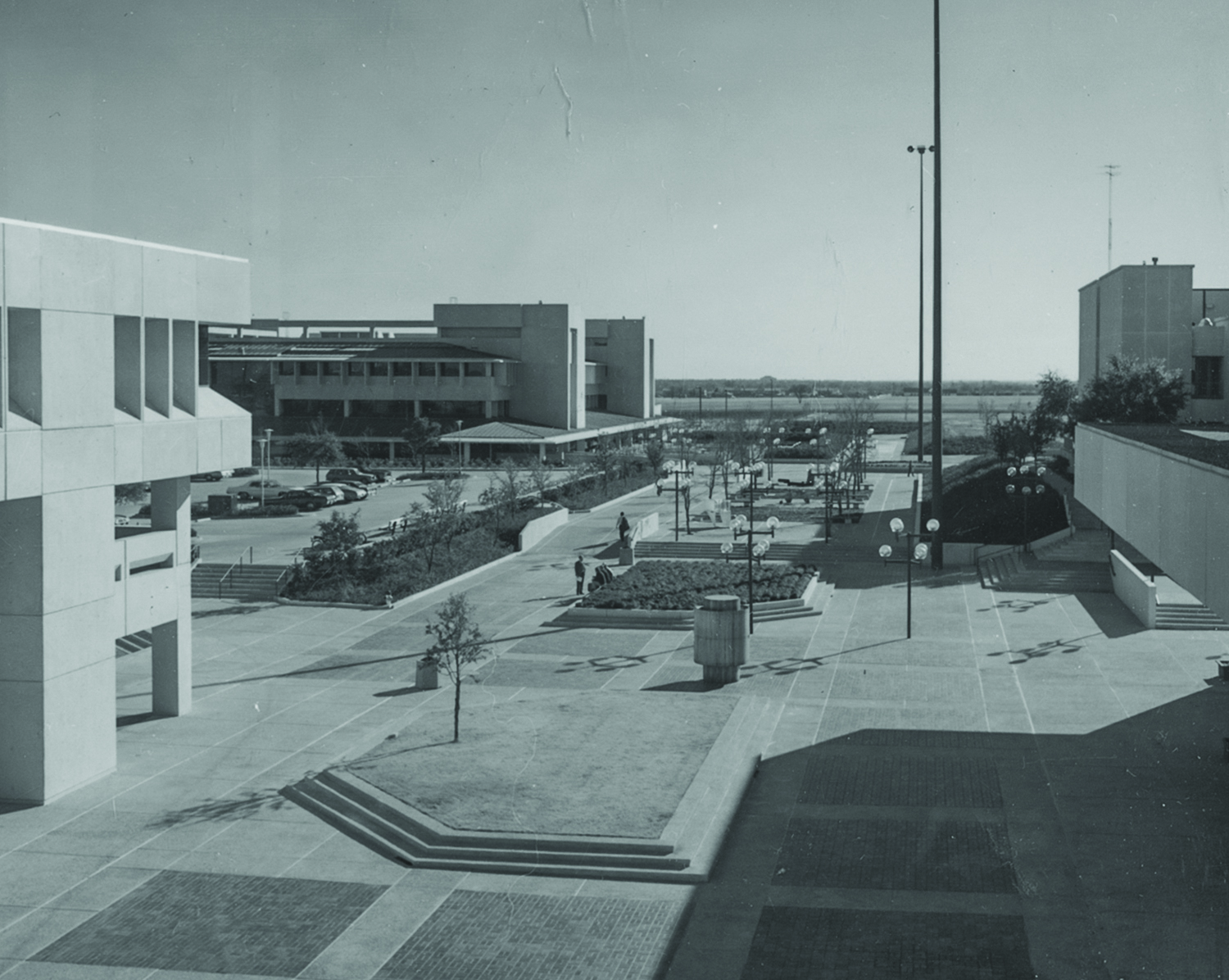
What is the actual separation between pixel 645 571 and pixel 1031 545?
13.1 m

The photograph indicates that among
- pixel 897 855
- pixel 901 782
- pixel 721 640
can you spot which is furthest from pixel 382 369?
pixel 897 855

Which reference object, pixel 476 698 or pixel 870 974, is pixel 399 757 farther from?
pixel 870 974

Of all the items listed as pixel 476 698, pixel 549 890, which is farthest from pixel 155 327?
pixel 549 890

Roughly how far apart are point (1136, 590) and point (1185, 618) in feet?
5.04

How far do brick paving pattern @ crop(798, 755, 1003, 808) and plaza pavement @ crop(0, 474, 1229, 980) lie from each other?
2.0 inches

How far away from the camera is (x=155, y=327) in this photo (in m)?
22.3

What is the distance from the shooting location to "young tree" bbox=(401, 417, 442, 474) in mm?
86688

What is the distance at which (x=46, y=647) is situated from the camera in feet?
63.4

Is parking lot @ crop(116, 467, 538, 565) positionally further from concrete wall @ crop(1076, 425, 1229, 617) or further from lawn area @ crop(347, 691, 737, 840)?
concrete wall @ crop(1076, 425, 1229, 617)

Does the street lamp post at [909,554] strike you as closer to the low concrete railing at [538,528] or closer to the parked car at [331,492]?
the low concrete railing at [538,528]

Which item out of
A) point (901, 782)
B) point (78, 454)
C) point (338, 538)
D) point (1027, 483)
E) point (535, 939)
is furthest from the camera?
point (1027, 483)

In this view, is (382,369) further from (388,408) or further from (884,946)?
(884,946)

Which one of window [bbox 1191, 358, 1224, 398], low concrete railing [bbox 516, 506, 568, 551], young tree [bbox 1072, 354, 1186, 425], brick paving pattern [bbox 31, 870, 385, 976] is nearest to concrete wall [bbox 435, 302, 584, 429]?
low concrete railing [bbox 516, 506, 568, 551]

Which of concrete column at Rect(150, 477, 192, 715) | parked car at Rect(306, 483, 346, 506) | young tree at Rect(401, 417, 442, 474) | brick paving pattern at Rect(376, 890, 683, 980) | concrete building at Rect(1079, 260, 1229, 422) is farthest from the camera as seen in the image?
young tree at Rect(401, 417, 442, 474)
